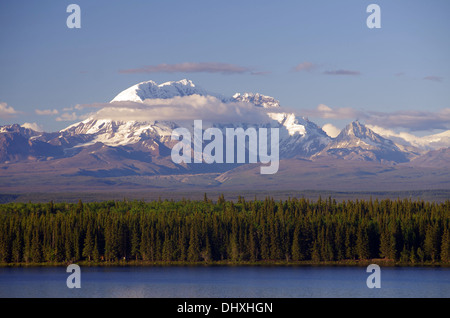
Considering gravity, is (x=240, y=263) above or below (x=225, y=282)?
below

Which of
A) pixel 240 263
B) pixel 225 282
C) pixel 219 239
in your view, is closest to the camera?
pixel 225 282

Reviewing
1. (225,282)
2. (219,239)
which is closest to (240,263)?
(219,239)

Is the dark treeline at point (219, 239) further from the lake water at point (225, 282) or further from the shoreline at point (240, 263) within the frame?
the lake water at point (225, 282)

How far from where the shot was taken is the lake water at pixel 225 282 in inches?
4670

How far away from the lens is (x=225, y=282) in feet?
435

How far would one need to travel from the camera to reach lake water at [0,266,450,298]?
4670 inches

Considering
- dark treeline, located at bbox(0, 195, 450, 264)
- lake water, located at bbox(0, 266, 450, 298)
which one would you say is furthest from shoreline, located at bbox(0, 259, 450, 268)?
lake water, located at bbox(0, 266, 450, 298)

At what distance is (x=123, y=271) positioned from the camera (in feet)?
501

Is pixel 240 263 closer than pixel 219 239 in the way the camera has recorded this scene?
Yes

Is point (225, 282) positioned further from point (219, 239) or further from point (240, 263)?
point (219, 239)

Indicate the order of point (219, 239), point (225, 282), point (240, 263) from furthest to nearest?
point (219, 239) < point (240, 263) < point (225, 282)
